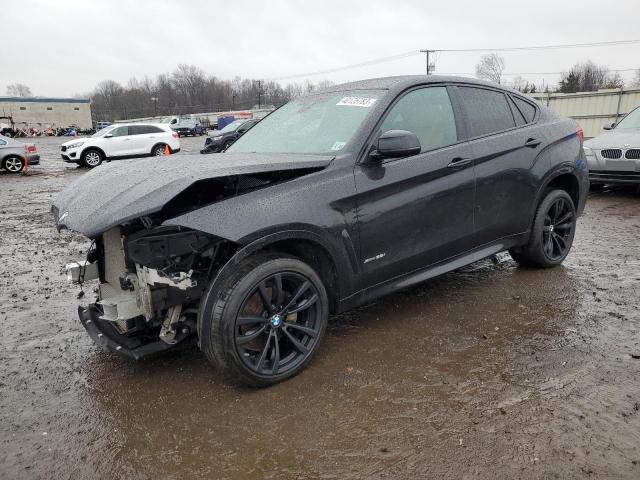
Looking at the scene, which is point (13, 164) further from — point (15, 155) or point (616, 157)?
point (616, 157)

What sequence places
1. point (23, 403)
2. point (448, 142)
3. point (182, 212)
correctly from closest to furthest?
point (182, 212) → point (23, 403) → point (448, 142)

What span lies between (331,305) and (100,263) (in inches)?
61.7

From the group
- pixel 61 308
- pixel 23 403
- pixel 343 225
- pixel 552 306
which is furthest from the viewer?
pixel 61 308

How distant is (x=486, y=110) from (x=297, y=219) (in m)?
2.20

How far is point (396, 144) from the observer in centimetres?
307

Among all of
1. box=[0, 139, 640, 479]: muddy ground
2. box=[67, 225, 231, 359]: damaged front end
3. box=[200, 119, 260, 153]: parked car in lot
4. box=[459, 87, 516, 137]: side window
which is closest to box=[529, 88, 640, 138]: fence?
box=[200, 119, 260, 153]: parked car in lot

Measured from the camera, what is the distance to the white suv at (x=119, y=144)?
723 inches

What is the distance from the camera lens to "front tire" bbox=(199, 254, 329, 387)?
269 centimetres

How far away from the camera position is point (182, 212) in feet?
8.73

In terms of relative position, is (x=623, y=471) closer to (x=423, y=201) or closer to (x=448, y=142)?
(x=423, y=201)

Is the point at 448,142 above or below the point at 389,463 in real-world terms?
above

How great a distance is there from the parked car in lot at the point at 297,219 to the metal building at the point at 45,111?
74.1 m

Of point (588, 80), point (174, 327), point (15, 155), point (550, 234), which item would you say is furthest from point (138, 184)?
point (588, 80)

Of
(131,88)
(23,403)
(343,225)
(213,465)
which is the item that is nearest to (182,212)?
(343,225)
